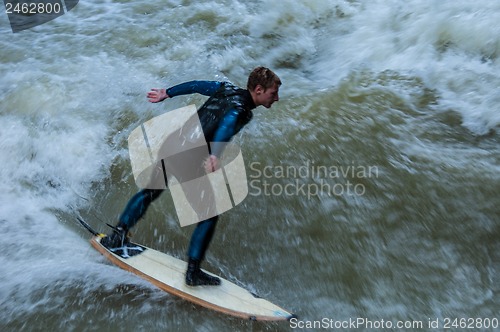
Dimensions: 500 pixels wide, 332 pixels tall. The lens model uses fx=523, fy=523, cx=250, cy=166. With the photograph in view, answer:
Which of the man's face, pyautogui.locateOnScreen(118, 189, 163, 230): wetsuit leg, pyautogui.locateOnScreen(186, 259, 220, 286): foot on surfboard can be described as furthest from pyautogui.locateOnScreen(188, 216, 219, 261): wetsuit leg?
the man's face

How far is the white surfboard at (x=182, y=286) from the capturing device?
10.3 ft

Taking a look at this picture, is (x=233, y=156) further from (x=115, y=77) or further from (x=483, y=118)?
(x=483, y=118)

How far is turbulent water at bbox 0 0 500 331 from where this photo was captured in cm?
328

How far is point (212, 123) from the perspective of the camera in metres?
3.05

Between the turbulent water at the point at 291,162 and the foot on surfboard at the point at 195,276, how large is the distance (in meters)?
0.17

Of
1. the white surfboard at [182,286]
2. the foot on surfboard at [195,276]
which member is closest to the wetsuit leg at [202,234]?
the foot on surfboard at [195,276]

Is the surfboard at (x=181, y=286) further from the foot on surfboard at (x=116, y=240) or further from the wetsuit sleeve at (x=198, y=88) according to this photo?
the wetsuit sleeve at (x=198, y=88)

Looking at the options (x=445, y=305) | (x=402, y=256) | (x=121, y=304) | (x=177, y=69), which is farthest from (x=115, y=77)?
(x=445, y=305)

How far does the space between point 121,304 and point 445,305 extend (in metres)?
2.00

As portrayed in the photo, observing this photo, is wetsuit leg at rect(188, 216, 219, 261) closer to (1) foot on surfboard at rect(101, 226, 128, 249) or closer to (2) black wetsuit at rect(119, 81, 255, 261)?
A: (2) black wetsuit at rect(119, 81, 255, 261)

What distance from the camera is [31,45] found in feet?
20.2

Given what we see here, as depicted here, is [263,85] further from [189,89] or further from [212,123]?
[189,89]

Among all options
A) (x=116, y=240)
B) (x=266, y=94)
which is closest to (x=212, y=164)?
(x=266, y=94)

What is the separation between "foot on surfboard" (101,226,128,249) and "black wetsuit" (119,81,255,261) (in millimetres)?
63
